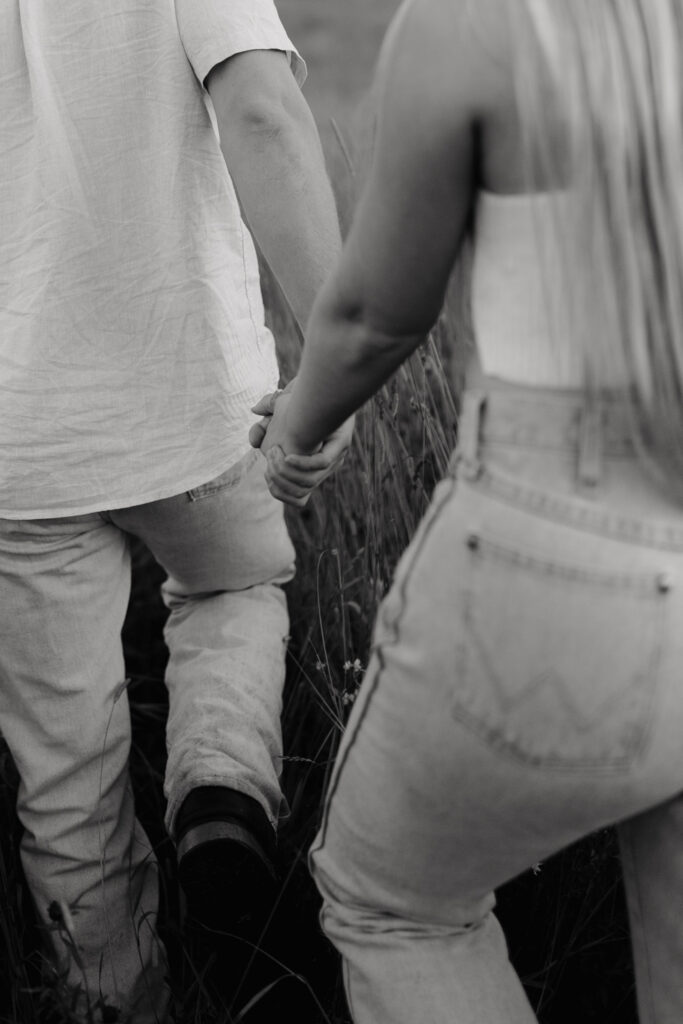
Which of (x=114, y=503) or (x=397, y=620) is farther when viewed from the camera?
(x=114, y=503)

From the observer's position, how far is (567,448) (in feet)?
2.94

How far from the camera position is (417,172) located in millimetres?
882

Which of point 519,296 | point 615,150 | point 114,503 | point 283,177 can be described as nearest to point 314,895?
point 114,503

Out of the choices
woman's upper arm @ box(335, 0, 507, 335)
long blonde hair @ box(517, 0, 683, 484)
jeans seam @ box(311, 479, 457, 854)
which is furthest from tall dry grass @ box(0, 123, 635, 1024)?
long blonde hair @ box(517, 0, 683, 484)

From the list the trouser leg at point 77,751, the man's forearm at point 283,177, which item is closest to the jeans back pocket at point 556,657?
the man's forearm at point 283,177

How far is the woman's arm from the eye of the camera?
84 centimetres

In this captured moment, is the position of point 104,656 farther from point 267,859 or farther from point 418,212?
point 418,212

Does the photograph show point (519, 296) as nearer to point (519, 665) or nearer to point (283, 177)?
point (519, 665)

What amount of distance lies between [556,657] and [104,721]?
1.03 m

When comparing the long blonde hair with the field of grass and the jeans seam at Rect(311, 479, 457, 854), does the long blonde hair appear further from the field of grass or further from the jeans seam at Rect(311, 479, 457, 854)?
the field of grass

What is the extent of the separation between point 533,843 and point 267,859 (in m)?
0.68

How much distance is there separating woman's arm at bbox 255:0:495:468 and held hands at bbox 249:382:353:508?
0.16m

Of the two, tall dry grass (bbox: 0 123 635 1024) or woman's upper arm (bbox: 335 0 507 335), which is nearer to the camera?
woman's upper arm (bbox: 335 0 507 335)

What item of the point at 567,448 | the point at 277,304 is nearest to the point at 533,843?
the point at 567,448
